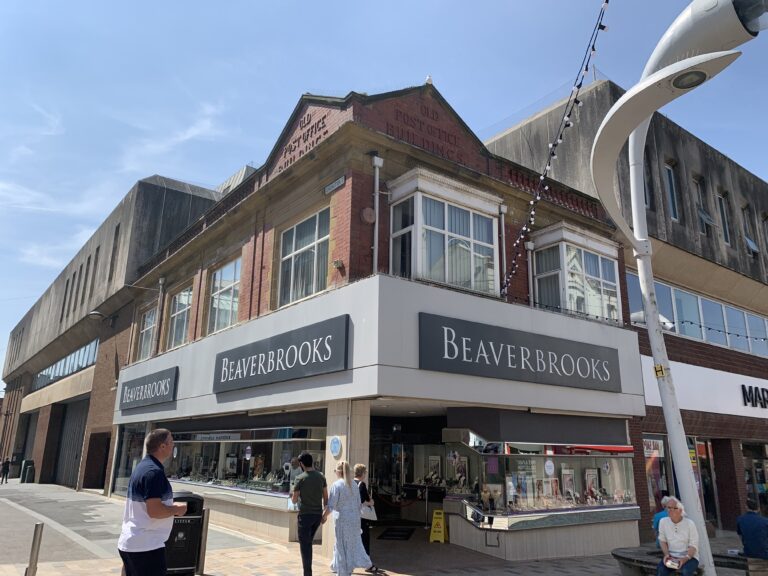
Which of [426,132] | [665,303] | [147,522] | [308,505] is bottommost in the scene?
[308,505]

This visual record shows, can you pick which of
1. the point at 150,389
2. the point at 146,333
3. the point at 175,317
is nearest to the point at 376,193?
the point at 175,317

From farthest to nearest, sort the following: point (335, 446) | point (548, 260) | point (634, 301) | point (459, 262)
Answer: point (634, 301)
point (548, 260)
point (459, 262)
point (335, 446)

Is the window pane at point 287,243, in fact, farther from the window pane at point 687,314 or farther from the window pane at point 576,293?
the window pane at point 687,314

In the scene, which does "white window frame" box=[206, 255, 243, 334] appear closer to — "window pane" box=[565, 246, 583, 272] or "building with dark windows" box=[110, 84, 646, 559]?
"building with dark windows" box=[110, 84, 646, 559]

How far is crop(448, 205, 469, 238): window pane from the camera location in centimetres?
1205

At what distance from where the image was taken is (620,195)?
15156 millimetres

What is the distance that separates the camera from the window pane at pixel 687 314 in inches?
691

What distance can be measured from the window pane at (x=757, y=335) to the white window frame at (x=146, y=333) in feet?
69.0

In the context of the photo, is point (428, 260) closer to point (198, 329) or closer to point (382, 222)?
point (382, 222)

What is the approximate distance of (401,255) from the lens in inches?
456

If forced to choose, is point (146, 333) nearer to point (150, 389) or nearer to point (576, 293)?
point (150, 389)

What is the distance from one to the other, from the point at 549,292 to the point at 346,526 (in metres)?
8.28

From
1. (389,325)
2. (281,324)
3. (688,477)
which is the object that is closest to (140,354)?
(281,324)

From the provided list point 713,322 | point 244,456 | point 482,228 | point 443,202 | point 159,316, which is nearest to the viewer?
point 443,202
